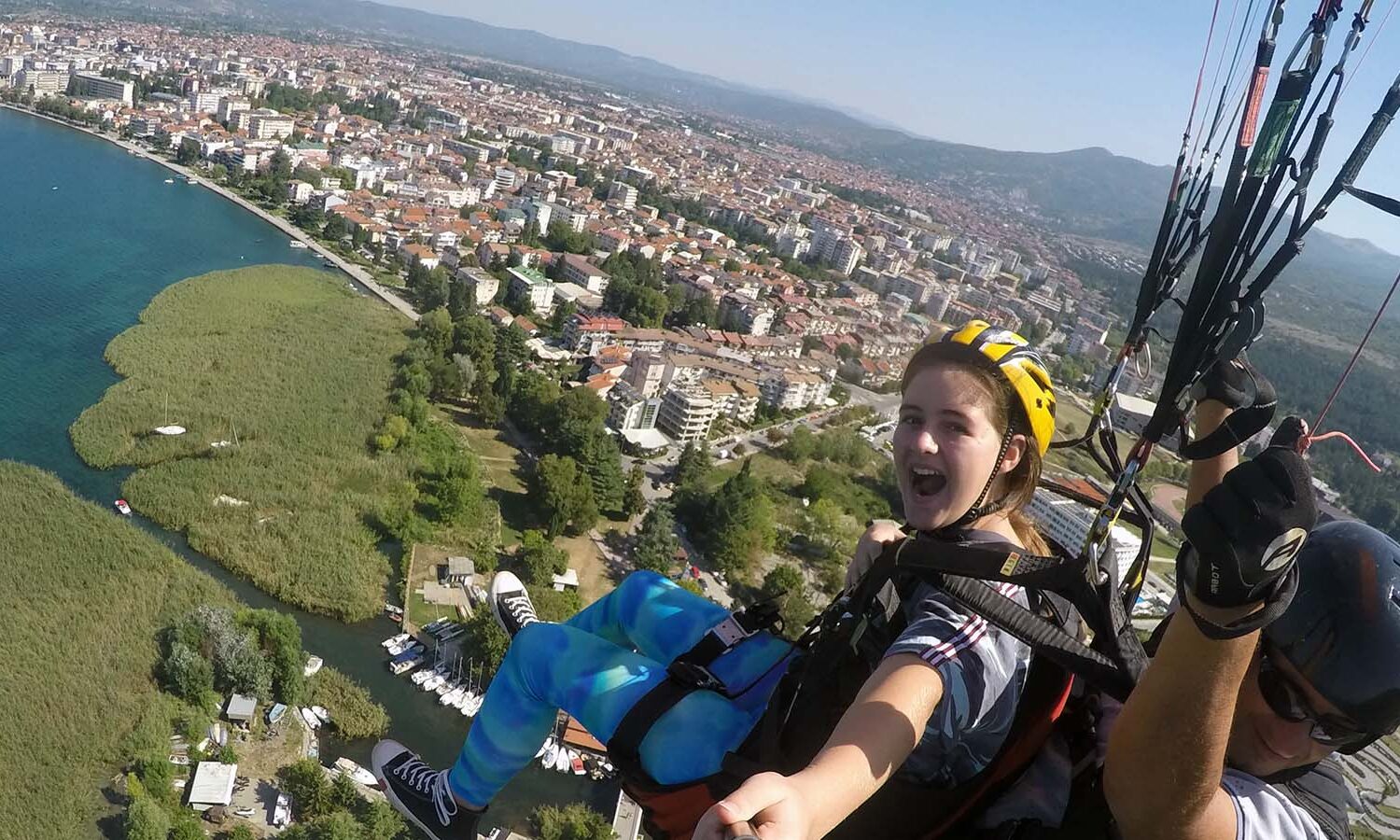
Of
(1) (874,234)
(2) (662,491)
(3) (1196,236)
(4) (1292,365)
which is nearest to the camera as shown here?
(3) (1196,236)

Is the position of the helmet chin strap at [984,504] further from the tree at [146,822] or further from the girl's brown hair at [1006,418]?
the tree at [146,822]

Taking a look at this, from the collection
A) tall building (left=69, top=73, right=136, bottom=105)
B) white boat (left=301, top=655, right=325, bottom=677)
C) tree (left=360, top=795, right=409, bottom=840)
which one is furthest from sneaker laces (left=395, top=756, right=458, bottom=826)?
tall building (left=69, top=73, right=136, bottom=105)

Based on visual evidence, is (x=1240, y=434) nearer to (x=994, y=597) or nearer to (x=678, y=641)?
(x=994, y=597)

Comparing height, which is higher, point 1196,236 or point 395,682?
point 1196,236

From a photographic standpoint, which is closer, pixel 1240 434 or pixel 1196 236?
pixel 1240 434

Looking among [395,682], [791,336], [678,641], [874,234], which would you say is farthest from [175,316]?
[874,234]

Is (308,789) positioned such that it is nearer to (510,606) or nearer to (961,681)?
(510,606)

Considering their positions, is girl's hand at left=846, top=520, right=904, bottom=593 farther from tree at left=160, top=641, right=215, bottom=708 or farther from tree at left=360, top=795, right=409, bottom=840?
tree at left=160, top=641, right=215, bottom=708
